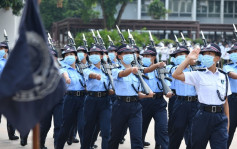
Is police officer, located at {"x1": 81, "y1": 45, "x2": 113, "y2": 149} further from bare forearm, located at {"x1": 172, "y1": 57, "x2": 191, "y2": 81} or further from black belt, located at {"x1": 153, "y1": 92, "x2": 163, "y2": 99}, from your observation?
bare forearm, located at {"x1": 172, "y1": 57, "x2": 191, "y2": 81}

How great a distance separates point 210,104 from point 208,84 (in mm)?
272

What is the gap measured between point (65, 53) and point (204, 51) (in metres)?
3.52

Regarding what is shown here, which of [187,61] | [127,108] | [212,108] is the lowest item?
[127,108]

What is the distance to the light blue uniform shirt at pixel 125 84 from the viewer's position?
27.7 feet

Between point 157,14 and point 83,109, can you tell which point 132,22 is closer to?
point 157,14

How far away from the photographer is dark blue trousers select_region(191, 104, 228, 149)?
6992 mm

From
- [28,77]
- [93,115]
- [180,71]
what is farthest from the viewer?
[93,115]

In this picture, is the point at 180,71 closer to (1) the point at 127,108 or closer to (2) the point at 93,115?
(1) the point at 127,108

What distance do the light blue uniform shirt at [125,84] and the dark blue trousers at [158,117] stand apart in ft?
4.09

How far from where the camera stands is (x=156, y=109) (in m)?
9.72

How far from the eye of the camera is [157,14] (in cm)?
5178

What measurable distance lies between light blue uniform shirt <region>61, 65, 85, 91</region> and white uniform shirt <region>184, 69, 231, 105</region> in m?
3.02

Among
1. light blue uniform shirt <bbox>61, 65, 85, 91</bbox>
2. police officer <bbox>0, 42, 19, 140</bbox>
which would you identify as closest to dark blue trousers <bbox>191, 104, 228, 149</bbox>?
light blue uniform shirt <bbox>61, 65, 85, 91</bbox>

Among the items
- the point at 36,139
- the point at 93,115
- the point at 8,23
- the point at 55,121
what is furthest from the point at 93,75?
the point at 8,23
